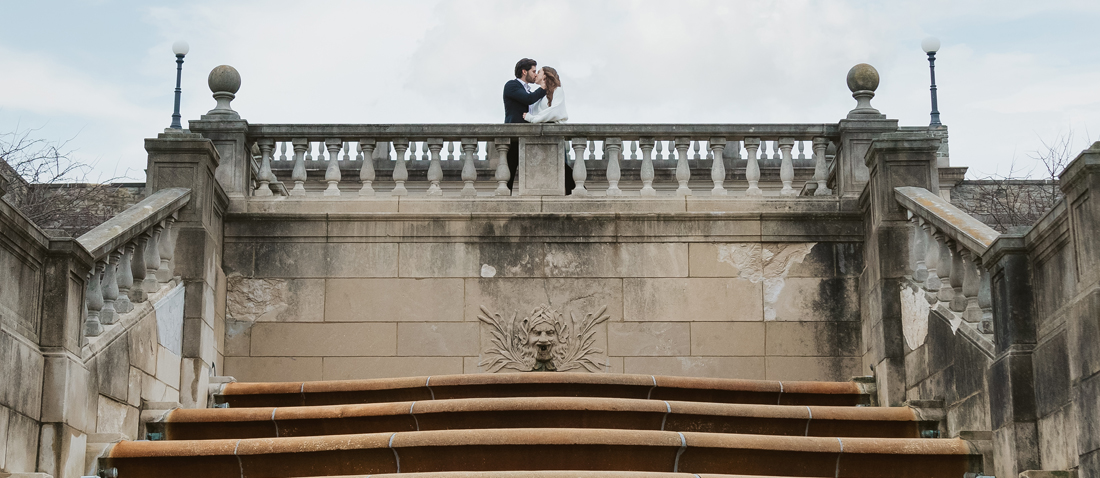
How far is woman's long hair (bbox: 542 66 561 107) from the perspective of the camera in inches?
442

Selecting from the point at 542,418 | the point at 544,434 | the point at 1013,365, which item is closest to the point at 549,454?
the point at 544,434

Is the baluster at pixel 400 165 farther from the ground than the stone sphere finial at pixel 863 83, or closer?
closer

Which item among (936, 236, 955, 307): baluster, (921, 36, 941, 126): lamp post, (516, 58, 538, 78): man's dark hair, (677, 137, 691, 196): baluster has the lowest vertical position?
(936, 236, 955, 307): baluster

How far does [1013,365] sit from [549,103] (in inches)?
224

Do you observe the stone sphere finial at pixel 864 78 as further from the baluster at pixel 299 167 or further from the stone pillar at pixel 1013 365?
the baluster at pixel 299 167

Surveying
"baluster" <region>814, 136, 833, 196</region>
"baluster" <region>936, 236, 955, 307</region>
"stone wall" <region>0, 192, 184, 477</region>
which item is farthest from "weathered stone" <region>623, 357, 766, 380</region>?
"stone wall" <region>0, 192, 184, 477</region>

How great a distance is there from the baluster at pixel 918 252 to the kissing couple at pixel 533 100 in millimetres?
3336

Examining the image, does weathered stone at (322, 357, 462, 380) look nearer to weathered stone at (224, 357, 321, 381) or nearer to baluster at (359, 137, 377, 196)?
weathered stone at (224, 357, 321, 381)

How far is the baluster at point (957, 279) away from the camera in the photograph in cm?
755

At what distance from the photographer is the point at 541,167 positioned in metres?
10.5

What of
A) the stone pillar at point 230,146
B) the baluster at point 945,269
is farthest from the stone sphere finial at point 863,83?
the stone pillar at point 230,146

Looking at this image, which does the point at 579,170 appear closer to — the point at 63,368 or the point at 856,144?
the point at 856,144

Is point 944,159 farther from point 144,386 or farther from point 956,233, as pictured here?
point 144,386

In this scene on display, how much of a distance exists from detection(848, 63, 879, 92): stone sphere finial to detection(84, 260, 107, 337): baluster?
22.3 feet
